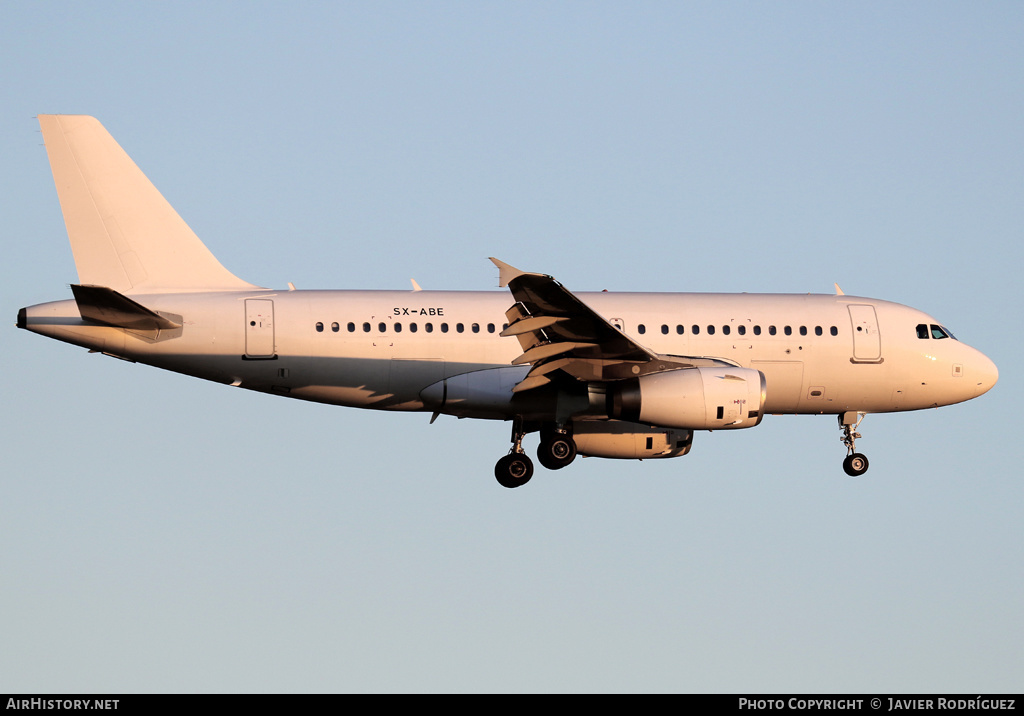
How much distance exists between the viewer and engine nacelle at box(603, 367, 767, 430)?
87.9 ft

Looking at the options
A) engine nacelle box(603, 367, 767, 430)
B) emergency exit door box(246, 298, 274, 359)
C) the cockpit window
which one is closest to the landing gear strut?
engine nacelle box(603, 367, 767, 430)

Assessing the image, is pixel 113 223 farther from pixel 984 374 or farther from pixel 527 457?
pixel 984 374

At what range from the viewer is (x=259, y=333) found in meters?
28.0

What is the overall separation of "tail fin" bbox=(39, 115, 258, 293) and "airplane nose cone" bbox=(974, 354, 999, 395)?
684 inches

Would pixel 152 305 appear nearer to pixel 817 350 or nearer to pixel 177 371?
pixel 177 371

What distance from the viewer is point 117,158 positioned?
29.5 m

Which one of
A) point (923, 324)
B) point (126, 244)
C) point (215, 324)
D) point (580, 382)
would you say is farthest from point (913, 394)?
point (126, 244)

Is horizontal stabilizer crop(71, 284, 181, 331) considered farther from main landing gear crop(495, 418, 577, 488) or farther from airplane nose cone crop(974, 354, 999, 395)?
airplane nose cone crop(974, 354, 999, 395)

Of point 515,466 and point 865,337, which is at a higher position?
point 865,337

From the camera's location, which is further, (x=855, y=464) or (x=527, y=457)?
(x=855, y=464)

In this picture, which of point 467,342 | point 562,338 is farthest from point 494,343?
point 562,338

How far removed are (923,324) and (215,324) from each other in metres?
16.6

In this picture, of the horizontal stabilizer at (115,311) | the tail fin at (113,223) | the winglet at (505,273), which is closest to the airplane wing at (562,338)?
the winglet at (505,273)

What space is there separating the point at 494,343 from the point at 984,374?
12.2 m
